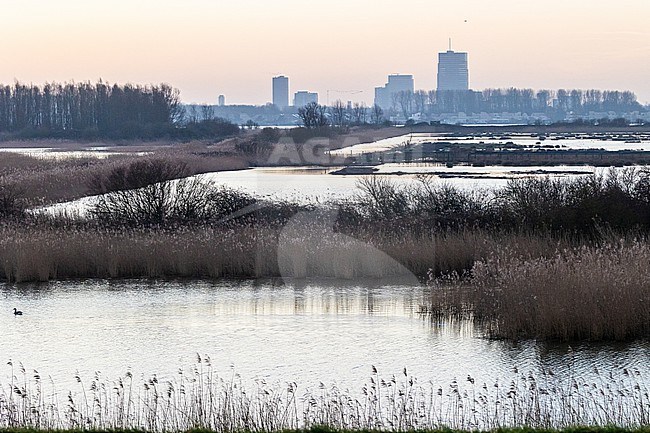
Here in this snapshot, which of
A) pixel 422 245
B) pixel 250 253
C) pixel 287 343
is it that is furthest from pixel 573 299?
pixel 250 253

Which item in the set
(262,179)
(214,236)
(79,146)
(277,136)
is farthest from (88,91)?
(214,236)

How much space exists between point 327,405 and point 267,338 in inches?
179

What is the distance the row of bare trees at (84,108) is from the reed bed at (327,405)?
82.2 metres

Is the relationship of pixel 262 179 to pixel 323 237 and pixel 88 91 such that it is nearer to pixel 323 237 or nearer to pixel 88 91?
pixel 323 237

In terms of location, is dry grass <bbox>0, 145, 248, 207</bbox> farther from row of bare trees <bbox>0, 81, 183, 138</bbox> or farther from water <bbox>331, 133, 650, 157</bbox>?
row of bare trees <bbox>0, 81, 183, 138</bbox>

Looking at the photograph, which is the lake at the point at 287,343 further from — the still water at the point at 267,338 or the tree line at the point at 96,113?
the tree line at the point at 96,113

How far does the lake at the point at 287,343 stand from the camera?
12008mm

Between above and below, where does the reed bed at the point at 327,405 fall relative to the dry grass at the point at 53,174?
below

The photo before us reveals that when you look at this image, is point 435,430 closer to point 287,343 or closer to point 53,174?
point 287,343

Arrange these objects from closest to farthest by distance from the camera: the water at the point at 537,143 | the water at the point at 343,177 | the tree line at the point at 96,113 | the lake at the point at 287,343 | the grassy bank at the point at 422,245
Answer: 1. the lake at the point at 287,343
2. the grassy bank at the point at 422,245
3. the water at the point at 343,177
4. the water at the point at 537,143
5. the tree line at the point at 96,113

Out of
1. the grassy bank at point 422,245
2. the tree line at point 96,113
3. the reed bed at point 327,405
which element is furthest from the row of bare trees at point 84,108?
the reed bed at point 327,405

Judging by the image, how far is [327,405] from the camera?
9.82m

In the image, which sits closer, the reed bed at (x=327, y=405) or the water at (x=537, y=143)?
the reed bed at (x=327, y=405)

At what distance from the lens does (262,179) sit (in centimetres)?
4400
